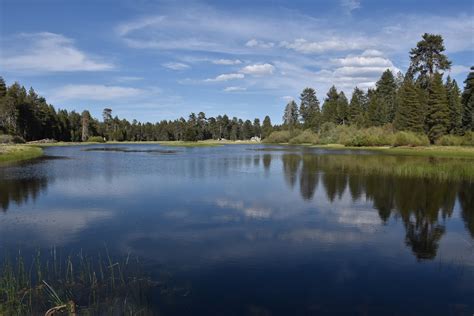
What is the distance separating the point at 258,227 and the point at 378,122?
10101cm

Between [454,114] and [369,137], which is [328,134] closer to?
[369,137]

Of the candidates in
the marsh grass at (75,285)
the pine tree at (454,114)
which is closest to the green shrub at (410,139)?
the pine tree at (454,114)

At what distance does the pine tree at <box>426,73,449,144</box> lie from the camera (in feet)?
254

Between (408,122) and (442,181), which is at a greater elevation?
(408,122)

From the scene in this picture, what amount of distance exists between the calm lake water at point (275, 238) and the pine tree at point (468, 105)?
62333 millimetres

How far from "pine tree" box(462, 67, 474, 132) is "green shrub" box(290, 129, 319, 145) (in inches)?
1877

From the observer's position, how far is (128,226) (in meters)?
18.2

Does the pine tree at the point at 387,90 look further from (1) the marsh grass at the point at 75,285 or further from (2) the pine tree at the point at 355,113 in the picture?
(1) the marsh grass at the point at 75,285

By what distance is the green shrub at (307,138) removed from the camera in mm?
131250

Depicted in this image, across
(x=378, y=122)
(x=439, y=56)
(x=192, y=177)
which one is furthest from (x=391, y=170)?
(x=378, y=122)

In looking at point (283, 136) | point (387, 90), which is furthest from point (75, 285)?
point (283, 136)

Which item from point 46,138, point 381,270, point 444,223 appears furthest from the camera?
point 46,138

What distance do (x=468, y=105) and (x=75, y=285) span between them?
95.9 metres

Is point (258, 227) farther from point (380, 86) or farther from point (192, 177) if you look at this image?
point (380, 86)
